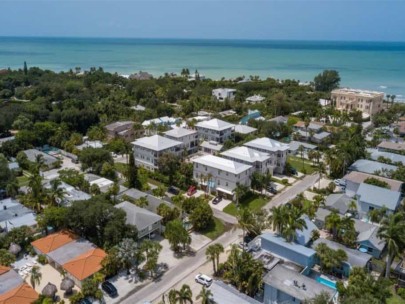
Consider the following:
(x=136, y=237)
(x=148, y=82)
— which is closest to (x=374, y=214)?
(x=136, y=237)

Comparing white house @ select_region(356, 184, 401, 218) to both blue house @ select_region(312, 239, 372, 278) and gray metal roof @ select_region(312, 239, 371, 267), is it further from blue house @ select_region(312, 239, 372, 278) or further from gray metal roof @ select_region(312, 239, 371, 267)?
blue house @ select_region(312, 239, 372, 278)

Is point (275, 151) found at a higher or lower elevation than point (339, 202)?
higher

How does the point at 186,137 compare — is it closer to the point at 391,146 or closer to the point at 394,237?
the point at 391,146

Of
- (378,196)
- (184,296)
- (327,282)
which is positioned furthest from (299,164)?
(184,296)

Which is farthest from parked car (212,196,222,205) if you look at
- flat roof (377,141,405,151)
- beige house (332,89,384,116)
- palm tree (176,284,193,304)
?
beige house (332,89,384,116)

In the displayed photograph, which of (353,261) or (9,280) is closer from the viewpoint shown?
(9,280)

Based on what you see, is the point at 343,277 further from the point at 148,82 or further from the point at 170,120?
the point at 148,82

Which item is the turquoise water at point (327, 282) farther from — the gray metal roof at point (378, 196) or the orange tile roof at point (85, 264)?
the orange tile roof at point (85, 264)
